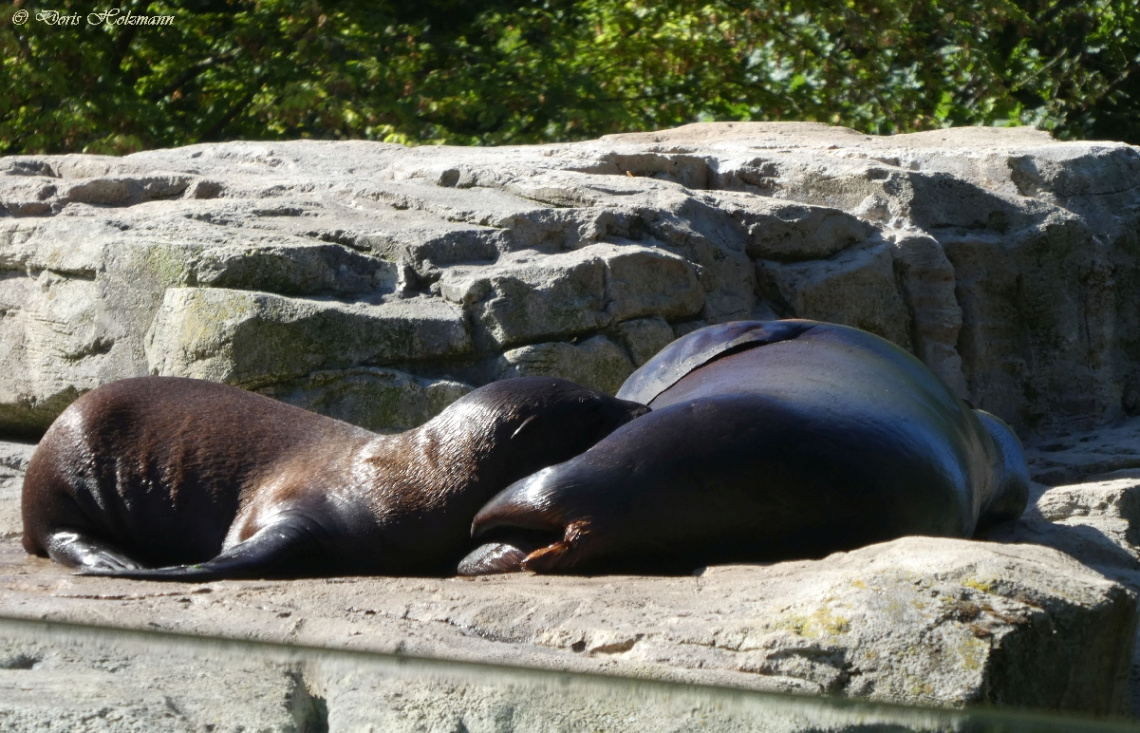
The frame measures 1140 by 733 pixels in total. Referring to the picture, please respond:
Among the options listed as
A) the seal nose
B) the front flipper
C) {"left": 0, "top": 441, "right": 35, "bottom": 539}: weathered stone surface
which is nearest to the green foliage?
{"left": 0, "top": 441, "right": 35, "bottom": 539}: weathered stone surface

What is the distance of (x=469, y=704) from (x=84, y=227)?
14.7ft

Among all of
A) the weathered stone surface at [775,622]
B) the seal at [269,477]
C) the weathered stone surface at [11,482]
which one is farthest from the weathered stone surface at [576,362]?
the weathered stone surface at [775,622]

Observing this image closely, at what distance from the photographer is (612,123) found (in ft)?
49.5

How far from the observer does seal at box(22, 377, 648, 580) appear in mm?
3850

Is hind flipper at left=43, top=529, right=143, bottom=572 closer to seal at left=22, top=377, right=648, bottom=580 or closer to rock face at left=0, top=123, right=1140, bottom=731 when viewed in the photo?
seal at left=22, top=377, right=648, bottom=580

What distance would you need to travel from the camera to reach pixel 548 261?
588 cm

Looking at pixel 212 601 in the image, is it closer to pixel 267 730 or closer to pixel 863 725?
pixel 267 730

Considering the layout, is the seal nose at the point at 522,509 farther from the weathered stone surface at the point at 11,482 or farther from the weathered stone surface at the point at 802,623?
the weathered stone surface at the point at 11,482

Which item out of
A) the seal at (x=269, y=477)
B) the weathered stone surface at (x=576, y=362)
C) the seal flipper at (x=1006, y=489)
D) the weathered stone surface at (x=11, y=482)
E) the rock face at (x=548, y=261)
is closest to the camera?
the seal at (x=269, y=477)

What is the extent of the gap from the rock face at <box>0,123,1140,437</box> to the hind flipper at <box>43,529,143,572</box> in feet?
3.48

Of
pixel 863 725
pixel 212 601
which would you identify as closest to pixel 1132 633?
pixel 863 725

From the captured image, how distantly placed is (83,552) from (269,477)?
0.59 metres

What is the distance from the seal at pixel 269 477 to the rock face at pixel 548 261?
2.80ft

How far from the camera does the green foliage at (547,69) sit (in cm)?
1453
